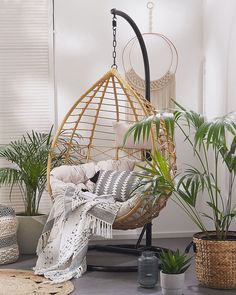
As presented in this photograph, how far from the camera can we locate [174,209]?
230 inches

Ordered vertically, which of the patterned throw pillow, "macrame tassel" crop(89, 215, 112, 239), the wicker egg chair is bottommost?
"macrame tassel" crop(89, 215, 112, 239)

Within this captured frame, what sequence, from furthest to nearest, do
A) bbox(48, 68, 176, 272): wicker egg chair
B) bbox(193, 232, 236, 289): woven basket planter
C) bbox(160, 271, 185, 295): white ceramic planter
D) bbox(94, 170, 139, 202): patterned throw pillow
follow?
1. bbox(48, 68, 176, 272): wicker egg chair
2. bbox(94, 170, 139, 202): patterned throw pillow
3. bbox(193, 232, 236, 289): woven basket planter
4. bbox(160, 271, 185, 295): white ceramic planter

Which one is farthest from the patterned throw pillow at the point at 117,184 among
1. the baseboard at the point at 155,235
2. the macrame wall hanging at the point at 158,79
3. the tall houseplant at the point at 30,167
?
the macrame wall hanging at the point at 158,79

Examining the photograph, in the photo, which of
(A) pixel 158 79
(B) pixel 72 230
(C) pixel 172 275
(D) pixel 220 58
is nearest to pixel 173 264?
(C) pixel 172 275

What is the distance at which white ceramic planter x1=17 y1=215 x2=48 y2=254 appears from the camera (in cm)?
503

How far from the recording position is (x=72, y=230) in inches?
171

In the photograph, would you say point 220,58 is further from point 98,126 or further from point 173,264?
point 173,264

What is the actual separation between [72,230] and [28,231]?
0.82 m

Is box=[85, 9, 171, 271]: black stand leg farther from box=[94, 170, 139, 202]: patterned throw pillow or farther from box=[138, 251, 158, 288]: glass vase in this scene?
box=[138, 251, 158, 288]: glass vase

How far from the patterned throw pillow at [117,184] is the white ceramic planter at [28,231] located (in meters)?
0.58

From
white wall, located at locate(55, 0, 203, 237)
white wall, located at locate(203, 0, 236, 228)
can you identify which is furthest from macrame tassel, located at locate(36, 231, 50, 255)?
white wall, located at locate(203, 0, 236, 228)

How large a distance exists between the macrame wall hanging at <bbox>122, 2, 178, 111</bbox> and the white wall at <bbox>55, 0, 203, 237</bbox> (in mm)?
54

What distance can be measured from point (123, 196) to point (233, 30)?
1633mm

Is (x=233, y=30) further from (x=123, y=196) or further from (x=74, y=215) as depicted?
(x=74, y=215)
